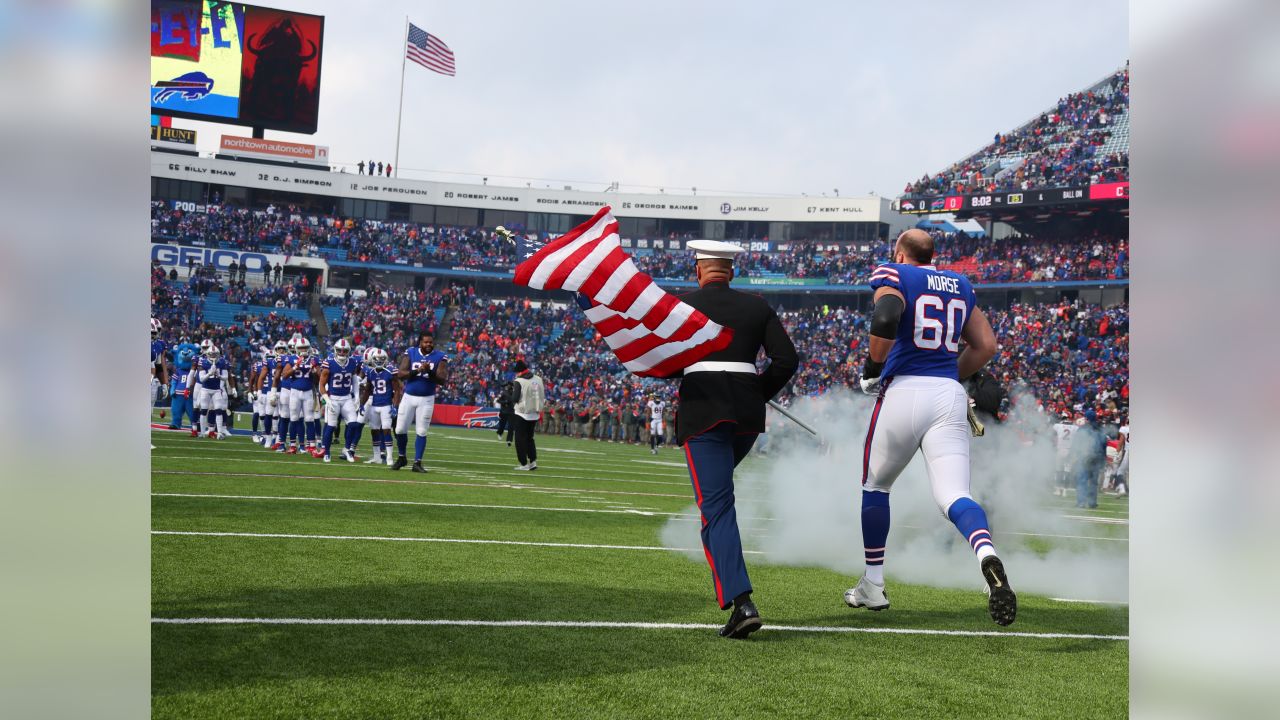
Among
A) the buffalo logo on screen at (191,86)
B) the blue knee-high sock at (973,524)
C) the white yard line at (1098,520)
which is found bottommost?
the white yard line at (1098,520)

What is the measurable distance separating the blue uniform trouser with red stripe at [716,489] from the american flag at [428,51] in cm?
5349

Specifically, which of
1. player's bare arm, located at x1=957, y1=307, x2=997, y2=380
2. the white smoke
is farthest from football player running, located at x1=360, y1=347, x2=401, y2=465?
player's bare arm, located at x1=957, y1=307, x2=997, y2=380

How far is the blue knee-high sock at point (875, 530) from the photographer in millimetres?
6004

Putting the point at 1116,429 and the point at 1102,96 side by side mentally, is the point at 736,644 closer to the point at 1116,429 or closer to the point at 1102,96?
the point at 1116,429

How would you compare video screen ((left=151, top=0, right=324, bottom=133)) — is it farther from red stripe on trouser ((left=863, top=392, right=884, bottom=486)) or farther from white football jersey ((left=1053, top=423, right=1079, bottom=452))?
red stripe on trouser ((left=863, top=392, right=884, bottom=486))

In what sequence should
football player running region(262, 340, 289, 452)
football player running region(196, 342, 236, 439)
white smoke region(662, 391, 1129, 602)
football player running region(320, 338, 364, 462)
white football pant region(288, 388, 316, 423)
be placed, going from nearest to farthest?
white smoke region(662, 391, 1129, 602) < football player running region(320, 338, 364, 462) < white football pant region(288, 388, 316, 423) < football player running region(262, 340, 289, 452) < football player running region(196, 342, 236, 439)

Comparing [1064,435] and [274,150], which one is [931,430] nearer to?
[1064,435]

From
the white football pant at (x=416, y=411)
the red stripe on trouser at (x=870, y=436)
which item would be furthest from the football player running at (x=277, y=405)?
the red stripe on trouser at (x=870, y=436)

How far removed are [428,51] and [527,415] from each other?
140ft

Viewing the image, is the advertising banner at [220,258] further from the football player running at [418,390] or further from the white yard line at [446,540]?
the white yard line at [446,540]

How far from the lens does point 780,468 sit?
9461 mm

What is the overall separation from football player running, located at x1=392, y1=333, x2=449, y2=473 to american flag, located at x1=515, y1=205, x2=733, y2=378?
10033 mm

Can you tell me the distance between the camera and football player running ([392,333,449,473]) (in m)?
15.7
